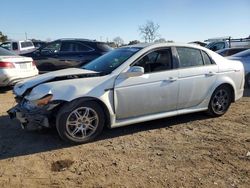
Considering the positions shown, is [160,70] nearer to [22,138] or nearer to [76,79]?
[76,79]

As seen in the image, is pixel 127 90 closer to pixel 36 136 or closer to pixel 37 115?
pixel 37 115

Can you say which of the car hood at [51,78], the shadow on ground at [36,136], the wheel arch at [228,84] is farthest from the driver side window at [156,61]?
the wheel arch at [228,84]

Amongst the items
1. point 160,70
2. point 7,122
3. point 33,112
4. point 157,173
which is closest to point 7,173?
point 33,112

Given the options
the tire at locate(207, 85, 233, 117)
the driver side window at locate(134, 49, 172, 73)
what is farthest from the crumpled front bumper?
the tire at locate(207, 85, 233, 117)

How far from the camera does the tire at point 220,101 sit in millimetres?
6812

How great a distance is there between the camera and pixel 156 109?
19.8 feet

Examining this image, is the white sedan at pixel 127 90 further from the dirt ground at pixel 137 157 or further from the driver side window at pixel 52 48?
the driver side window at pixel 52 48

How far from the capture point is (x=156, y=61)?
6.13 meters

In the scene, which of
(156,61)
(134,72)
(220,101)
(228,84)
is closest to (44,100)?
(134,72)

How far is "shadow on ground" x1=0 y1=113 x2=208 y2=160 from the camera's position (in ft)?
17.1

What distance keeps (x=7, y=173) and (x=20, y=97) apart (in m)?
1.69

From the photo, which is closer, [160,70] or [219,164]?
[219,164]

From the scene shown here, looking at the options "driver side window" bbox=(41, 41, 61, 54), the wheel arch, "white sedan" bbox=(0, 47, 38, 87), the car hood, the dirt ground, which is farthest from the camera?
"driver side window" bbox=(41, 41, 61, 54)

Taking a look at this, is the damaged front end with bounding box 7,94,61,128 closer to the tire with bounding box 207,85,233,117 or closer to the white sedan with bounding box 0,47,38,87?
the tire with bounding box 207,85,233,117
